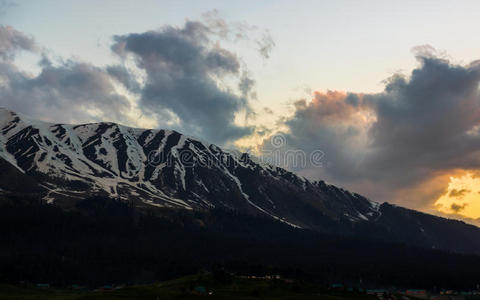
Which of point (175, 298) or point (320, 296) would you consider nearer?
point (175, 298)

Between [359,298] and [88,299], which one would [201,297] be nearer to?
[88,299]

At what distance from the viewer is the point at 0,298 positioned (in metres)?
189

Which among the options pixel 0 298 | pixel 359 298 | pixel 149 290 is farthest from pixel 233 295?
pixel 0 298

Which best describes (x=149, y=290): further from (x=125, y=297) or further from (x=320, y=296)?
(x=320, y=296)

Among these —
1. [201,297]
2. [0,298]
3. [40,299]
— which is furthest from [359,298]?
[0,298]

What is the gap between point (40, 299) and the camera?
187 m

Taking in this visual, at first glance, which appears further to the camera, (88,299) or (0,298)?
(0,298)

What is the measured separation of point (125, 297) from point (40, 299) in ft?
114

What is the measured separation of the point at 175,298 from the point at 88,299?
30140 mm

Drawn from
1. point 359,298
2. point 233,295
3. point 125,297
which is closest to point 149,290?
point 125,297

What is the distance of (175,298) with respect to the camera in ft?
584

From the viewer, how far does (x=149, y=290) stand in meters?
191

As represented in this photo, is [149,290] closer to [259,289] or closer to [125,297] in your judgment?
[125,297]

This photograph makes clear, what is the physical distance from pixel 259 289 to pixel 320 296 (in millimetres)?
23643
